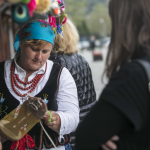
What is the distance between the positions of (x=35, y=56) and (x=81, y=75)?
859 mm

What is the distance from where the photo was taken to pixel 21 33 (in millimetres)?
1743

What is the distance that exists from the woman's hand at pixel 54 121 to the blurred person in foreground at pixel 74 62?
844 mm

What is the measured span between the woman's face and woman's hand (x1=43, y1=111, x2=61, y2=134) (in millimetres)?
411

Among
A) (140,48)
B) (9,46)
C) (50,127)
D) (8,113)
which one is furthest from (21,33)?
(9,46)

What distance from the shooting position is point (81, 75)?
2.46m

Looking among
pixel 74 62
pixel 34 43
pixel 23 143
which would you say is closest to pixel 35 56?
pixel 34 43

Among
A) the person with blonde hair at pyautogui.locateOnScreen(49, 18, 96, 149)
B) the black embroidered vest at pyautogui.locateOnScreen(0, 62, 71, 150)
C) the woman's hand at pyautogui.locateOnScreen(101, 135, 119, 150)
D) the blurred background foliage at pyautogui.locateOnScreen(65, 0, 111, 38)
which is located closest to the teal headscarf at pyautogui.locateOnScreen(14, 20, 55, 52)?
the black embroidered vest at pyautogui.locateOnScreen(0, 62, 71, 150)

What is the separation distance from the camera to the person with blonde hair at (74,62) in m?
2.41

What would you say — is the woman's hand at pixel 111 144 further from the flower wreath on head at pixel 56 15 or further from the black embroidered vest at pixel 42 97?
the flower wreath on head at pixel 56 15

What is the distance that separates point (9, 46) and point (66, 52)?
1043cm

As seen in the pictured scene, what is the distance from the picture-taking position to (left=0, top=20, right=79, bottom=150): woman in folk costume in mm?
1612

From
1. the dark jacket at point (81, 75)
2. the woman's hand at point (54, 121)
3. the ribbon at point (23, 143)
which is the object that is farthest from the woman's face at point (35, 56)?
the dark jacket at point (81, 75)

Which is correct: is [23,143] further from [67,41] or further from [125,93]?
[67,41]

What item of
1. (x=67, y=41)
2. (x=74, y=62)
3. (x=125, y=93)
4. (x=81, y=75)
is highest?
(x=125, y=93)
